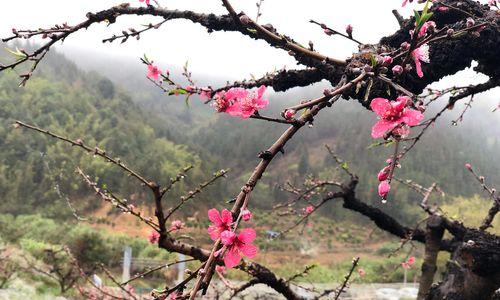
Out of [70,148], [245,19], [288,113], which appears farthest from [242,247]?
[70,148]

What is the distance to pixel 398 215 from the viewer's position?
33.3 metres

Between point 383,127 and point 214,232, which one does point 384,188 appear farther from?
point 214,232

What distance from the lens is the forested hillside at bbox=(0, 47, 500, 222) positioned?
26.6 m

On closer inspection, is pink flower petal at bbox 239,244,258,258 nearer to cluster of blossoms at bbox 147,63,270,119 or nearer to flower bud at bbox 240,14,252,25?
cluster of blossoms at bbox 147,63,270,119

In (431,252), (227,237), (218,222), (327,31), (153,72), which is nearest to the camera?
(227,237)

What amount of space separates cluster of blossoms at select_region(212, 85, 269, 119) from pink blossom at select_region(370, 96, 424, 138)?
0.76 feet

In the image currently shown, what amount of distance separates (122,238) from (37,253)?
5.37 m

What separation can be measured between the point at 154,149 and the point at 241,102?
38.3m

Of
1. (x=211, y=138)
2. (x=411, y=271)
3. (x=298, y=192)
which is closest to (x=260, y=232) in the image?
(x=411, y=271)

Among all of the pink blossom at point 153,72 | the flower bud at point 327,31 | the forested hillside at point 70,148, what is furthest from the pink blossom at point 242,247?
the forested hillside at point 70,148

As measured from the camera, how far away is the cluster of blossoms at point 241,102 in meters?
0.90

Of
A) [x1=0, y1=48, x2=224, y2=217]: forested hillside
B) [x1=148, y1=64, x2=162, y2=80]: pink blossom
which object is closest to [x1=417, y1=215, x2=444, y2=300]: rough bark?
[x1=148, y1=64, x2=162, y2=80]: pink blossom

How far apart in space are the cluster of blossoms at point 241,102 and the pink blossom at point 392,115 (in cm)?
23

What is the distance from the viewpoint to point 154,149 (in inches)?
1508
